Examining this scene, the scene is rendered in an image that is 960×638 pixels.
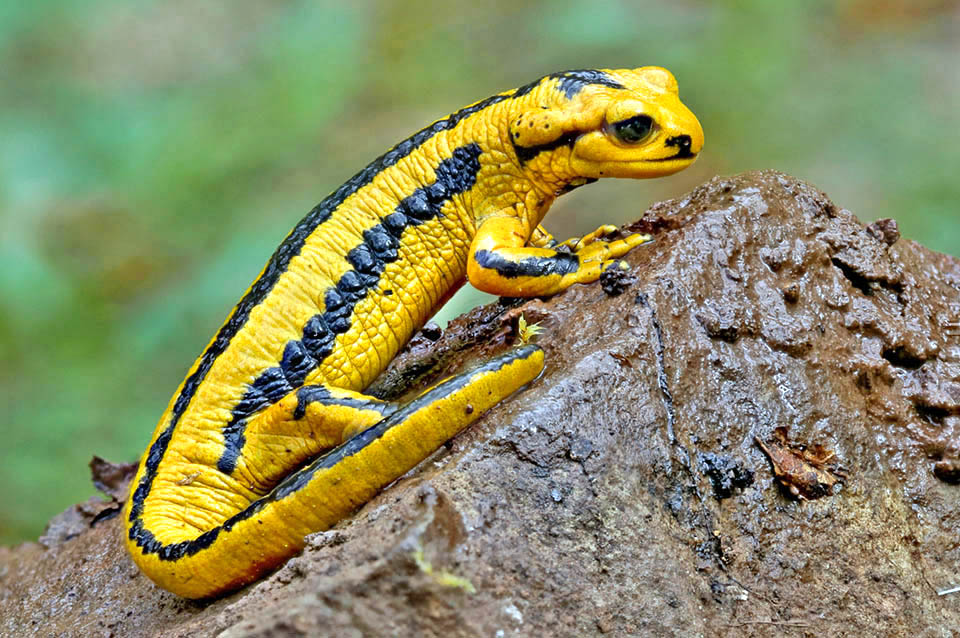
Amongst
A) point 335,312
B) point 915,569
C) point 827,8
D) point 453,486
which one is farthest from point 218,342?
point 827,8

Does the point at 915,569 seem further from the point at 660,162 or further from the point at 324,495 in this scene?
the point at 324,495

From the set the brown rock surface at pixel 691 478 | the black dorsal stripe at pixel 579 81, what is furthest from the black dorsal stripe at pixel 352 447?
the black dorsal stripe at pixel 579 81

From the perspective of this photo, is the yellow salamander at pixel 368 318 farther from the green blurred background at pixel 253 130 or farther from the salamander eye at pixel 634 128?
the green blurred background at pixel 253 130

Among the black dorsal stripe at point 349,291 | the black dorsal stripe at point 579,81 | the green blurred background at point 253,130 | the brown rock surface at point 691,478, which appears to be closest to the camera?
the brown rock surface at point 691,478

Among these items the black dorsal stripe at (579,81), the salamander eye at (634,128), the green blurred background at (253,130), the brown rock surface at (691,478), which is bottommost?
the brown rock surface at (691,478)

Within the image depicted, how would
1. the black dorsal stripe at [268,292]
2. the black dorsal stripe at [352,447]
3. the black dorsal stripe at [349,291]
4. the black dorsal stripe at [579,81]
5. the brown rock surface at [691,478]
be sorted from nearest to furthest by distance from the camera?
the brown rock surface at [691,478] < the black dorsal stripe at [352,447] < the black dorsal stripe at [268,292] < the black dorsal stripe at [349,291] < the black dorsal stripe at [579,81]

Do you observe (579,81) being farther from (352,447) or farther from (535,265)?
(352,447)

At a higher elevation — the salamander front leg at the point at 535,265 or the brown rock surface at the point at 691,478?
the salamander front leg at the point at 535,265

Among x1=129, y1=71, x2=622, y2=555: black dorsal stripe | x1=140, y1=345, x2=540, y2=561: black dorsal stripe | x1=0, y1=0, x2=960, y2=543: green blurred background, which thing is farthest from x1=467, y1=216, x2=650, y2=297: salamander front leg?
x1=0, y1=0, x2=960, y2=543: green blurred background
